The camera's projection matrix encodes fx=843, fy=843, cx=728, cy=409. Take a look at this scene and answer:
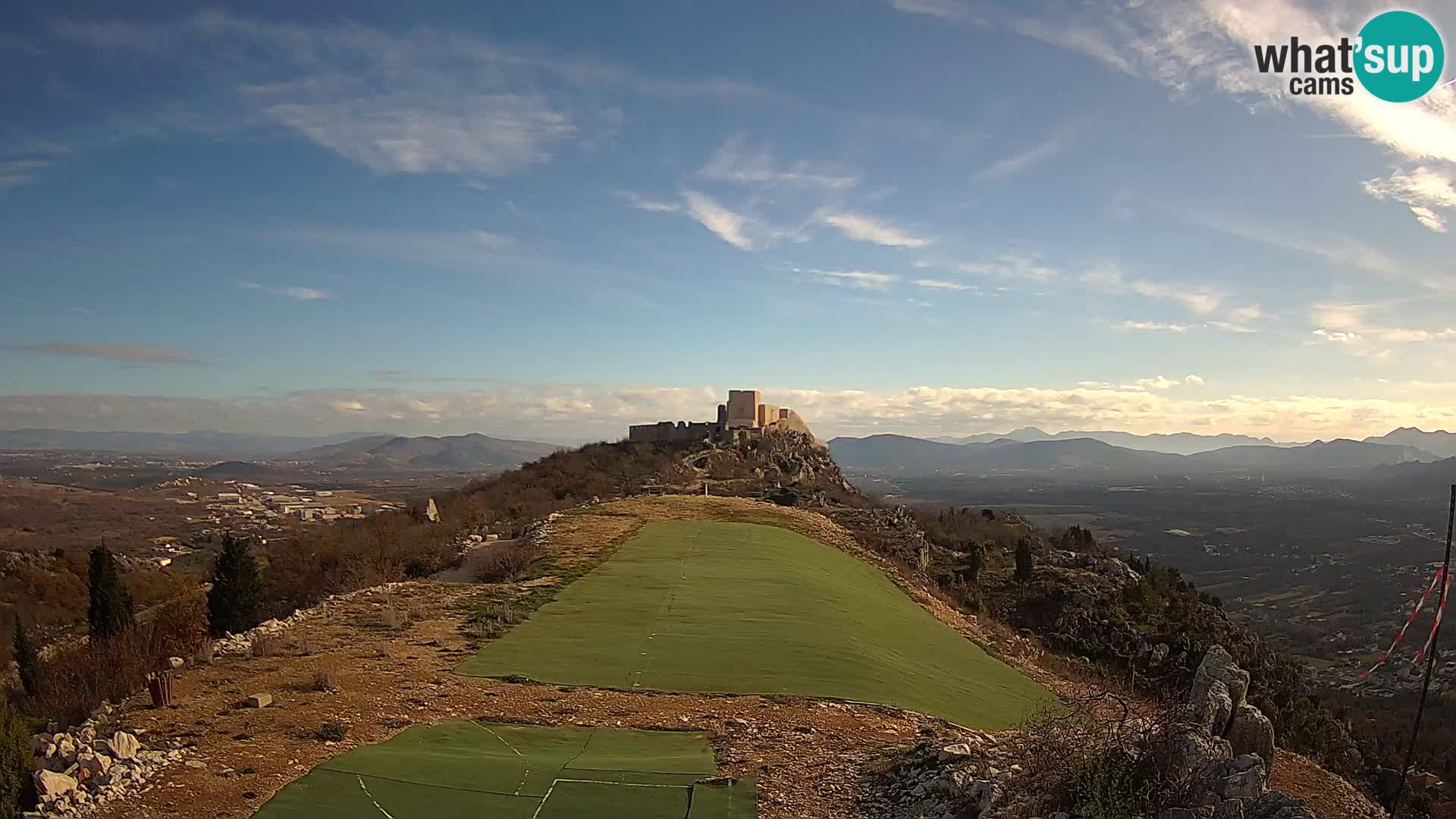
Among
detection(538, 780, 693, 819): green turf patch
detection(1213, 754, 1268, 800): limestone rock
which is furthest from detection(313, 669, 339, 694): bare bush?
detection(1213, 754, 1268, 800): limestone rock

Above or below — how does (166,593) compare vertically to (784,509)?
below

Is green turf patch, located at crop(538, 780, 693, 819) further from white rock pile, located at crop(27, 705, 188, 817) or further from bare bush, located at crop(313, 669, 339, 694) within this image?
bare bush, located at crop(313, 669, 339, 694)

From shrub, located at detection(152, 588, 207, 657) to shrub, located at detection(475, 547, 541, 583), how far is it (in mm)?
6171

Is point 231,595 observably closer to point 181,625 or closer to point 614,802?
point 181,625

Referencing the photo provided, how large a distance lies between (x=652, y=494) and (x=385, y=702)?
94.6ft

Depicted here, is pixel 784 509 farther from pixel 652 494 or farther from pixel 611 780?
pixel 611 780

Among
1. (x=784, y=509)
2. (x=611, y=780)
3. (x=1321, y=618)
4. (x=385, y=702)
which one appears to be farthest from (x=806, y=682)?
(x=1321, y=618)

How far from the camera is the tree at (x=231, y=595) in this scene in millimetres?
20766

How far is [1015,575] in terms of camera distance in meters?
41.0

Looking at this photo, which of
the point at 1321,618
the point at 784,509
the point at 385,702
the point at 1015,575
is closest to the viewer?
the point at 385,702

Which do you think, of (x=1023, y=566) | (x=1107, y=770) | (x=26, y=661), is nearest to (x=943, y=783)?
(x=1107, y=770)

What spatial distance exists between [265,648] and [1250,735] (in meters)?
13.9

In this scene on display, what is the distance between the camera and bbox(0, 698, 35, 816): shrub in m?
7.44

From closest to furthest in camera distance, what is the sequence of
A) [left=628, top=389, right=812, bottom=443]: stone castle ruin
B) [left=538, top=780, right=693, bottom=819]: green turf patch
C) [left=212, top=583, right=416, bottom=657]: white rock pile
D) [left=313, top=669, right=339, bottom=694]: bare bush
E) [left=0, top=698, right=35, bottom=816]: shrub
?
[left=0, top=698, right=35, bottom=816]: shrub, [left=538, top=780, right=693, bottom=819]: green turf patch, [left=313, top=669, right=339, bottom=694]: bare bush, [left=212, top=583, right=416, bottom=657]: white rock pile, [left=628, top=389, right=812, bottom=443]: stone castle ruin
